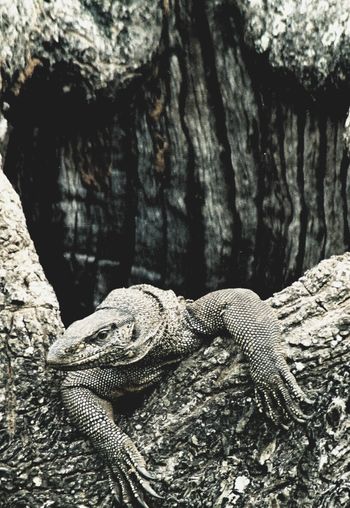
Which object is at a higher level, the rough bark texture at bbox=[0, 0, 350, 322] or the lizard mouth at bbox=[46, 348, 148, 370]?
the rough bark texture at bbox=[0, 0, 350, 322]

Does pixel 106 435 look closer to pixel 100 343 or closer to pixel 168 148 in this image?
pixel 100 343

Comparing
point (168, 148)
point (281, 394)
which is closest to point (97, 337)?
point (281, 394)

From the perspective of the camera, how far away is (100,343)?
5.05 metres

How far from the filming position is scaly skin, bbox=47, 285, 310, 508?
495 cm

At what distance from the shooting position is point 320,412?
A: 490 cm

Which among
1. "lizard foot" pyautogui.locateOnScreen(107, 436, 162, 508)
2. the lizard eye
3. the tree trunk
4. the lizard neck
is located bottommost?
"lizard foot" pyautogui.locateOnScreen(107, 436, 162, 508)

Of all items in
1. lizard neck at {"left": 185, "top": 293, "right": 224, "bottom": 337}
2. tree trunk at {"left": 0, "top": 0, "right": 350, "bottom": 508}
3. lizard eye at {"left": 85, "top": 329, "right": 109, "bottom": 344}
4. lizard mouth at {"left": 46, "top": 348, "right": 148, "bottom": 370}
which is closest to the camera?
lizard mouth at {"left": 46, "top": 348, "right": 148, "bottom": 370}

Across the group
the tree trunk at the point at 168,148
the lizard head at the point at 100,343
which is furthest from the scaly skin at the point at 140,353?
the tree trunk at the point at 168,148

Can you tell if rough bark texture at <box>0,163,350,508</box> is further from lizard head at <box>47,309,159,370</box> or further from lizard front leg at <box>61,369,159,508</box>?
lizard head at <box>47,309,159,370</box>

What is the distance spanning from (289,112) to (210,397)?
2.49 m

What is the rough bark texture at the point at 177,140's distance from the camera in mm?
6719

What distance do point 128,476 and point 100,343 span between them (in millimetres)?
614

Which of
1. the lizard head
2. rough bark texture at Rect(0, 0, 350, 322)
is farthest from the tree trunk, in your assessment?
the lizard head

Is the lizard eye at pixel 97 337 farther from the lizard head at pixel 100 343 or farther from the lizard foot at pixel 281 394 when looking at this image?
the lizard foot at pixel 281 394
